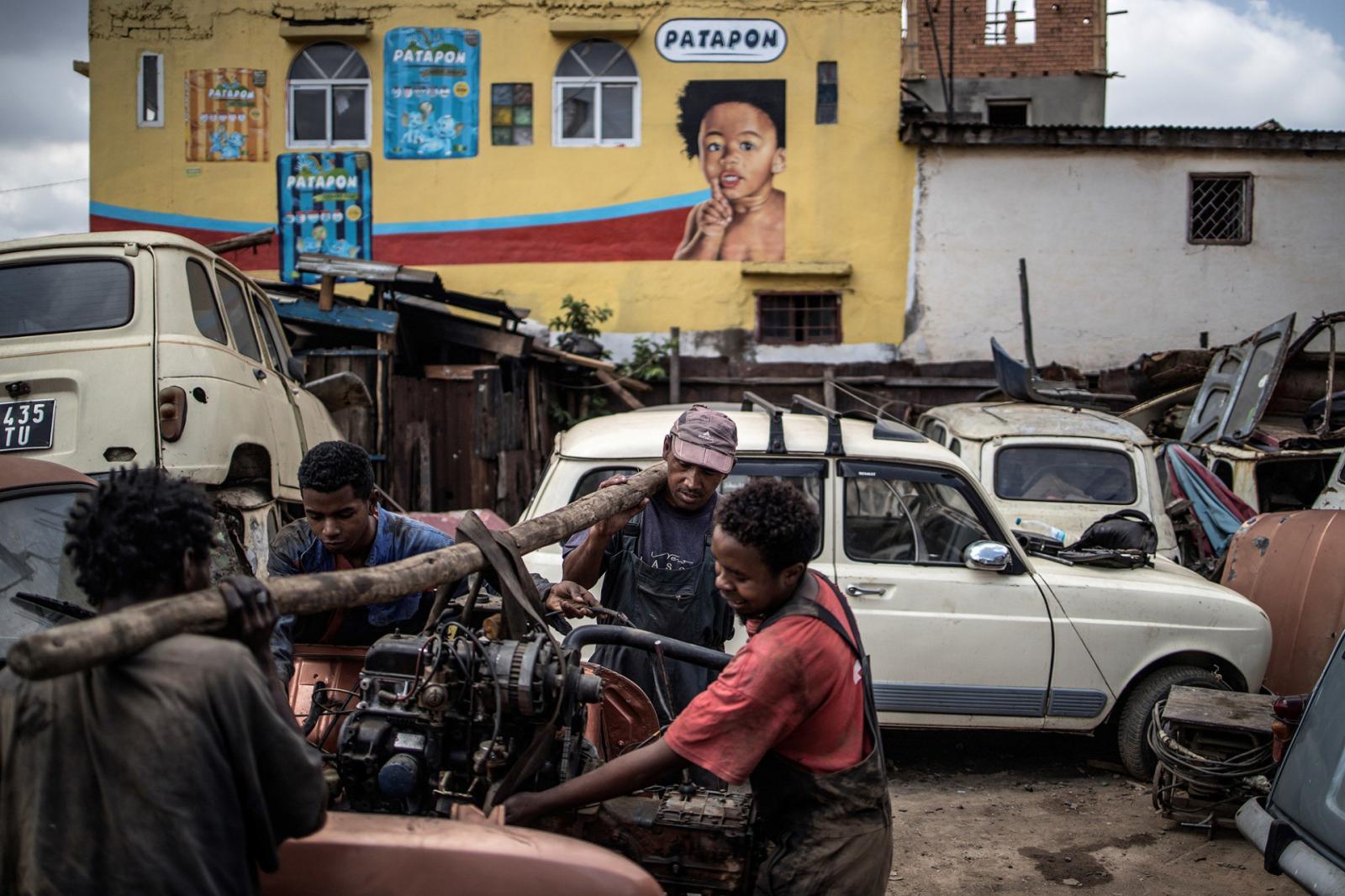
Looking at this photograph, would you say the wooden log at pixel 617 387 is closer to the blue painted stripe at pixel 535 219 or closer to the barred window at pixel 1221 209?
the blue painted stripe at pixel 535 219

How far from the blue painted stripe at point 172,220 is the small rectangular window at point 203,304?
8818 mm

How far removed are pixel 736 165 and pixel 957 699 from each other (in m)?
10.1

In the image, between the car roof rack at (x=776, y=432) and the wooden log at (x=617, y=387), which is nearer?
the car roof rack at (x=776, y=432)

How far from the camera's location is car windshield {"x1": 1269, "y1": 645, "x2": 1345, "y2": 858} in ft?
10.5

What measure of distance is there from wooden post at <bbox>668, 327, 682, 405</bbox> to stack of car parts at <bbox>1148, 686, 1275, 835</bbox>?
8.81m

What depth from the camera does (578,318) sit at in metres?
13.7

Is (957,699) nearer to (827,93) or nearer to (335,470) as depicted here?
(335,470)

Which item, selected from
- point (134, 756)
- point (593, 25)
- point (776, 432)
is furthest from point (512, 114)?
point (134, 756)

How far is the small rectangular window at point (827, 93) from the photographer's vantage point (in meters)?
14.2

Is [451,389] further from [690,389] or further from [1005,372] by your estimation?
[1005,372]

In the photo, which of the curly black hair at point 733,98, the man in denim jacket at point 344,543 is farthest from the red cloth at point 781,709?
the curly black hair at point 733,98

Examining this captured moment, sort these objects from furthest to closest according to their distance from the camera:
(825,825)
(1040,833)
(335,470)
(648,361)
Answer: (648,361) → (1040,833) → (335,470) → (825,825)

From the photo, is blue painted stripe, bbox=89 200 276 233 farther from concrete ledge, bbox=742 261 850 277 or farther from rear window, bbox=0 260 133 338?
rear window, bbox=0 260 133 338

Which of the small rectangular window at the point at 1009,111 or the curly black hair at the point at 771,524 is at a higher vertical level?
the small rectangular window at the point at 1009,111
